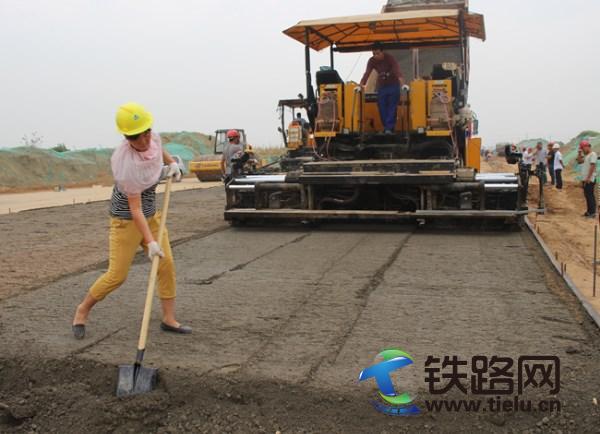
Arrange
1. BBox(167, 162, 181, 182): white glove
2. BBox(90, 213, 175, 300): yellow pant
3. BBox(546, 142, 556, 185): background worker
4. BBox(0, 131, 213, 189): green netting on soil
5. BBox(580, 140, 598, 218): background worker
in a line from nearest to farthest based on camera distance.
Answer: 1. BBox(90, 213, 175, 300): yellow pant
2. BBox(167, 162, 181, 182): white glove
3. BBox(580, 140, 598, 218): background worker
4. BBox(546, 142, 556, 185): background worker
5. BBox(0, 131, 213, 189): green netting on soil

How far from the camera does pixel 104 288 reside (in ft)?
14.7

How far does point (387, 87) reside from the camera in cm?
995

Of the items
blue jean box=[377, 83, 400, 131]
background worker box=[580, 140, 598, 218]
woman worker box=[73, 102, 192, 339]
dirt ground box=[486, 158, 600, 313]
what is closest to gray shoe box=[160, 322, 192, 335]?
woman worker box=[73, 102, 192, 339]

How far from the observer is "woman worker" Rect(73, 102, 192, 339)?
13.9 ft

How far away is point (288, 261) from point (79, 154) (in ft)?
113

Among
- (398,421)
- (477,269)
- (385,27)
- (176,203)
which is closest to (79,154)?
(176,203)

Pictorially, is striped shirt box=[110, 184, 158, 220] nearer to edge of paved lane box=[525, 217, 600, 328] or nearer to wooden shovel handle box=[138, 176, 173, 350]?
wooden shovel handle box=[138, 176, 173, 350]

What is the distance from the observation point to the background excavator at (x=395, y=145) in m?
8.88

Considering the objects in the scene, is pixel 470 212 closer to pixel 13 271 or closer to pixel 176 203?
pixel 13 271

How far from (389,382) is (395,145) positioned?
7.06m

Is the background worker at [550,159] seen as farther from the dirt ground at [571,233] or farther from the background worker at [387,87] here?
the background worker at [387,87]

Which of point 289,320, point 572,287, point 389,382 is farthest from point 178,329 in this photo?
point 572,287

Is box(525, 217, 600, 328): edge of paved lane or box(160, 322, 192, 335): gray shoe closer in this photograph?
box(160, 322, 192, 335): gray shoe

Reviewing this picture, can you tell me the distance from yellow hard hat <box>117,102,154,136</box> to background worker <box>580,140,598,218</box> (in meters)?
11.1
